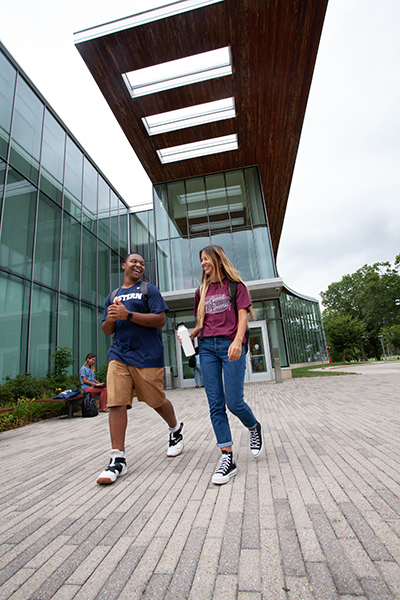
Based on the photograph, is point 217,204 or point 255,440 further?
point 217,204

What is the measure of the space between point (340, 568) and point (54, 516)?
177cm

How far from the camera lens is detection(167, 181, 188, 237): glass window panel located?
16266 mm

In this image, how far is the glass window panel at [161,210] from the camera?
16.3 m

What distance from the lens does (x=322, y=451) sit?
Answer: 3010 millimetres

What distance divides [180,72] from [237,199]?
6.79 meters

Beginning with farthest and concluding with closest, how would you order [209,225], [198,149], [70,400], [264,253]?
[209,225], [264,253], [198,149], [70,400]

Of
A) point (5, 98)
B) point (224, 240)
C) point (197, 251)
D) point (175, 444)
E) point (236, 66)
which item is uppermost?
point (236, 66)

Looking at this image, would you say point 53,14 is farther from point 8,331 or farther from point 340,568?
point 340,568

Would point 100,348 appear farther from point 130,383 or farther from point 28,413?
point 130,383

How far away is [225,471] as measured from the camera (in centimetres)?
249

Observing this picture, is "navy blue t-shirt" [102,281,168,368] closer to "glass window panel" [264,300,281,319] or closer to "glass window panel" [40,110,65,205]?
"glass window panel" [40,110,65,205]

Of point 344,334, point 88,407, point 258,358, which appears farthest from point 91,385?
point 344,334

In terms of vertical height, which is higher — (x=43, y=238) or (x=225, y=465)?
(x=43, y=238)

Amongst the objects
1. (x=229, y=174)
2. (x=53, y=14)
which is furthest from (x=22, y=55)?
(x=229, y=174)
